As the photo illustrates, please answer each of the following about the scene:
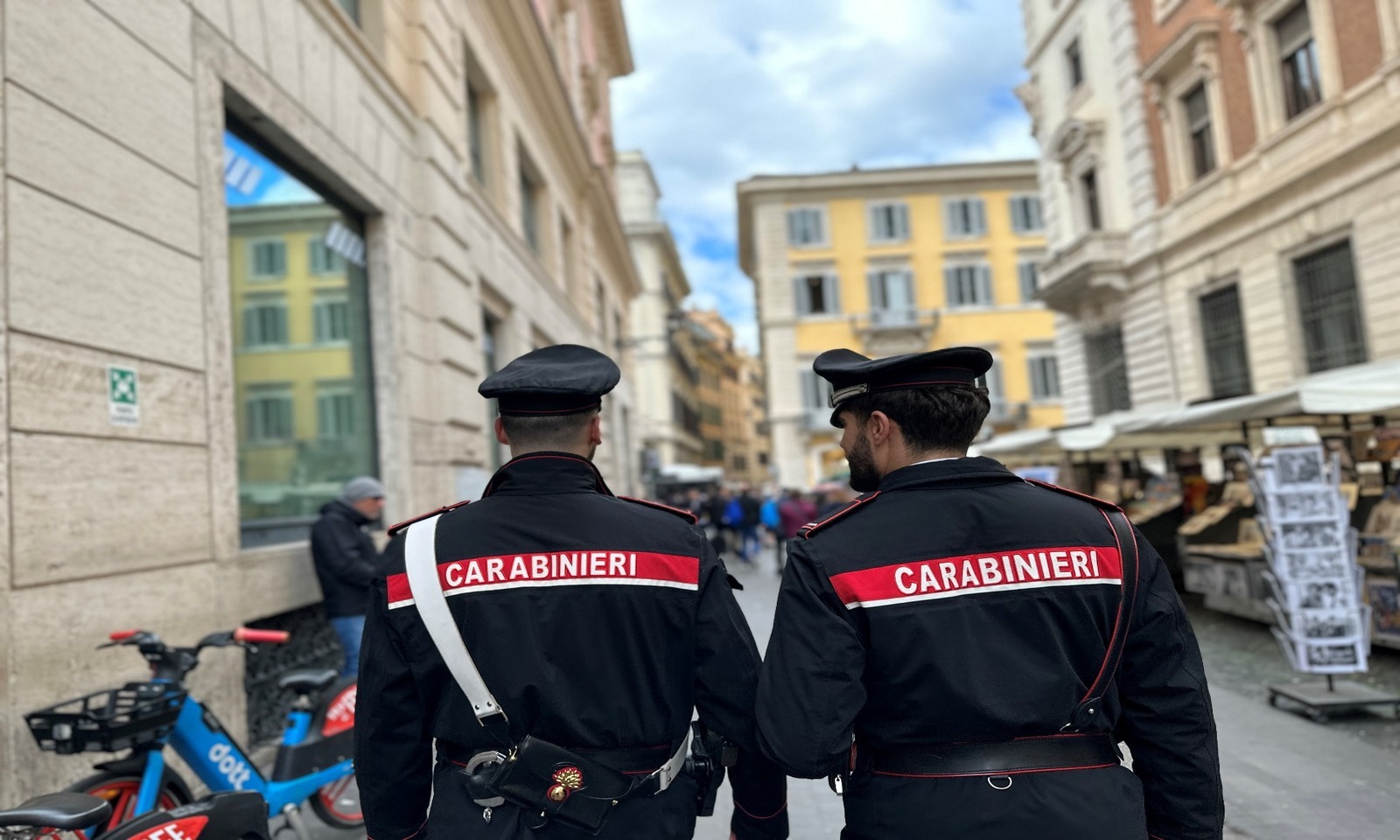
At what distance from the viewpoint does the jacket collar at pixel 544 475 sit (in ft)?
7.99

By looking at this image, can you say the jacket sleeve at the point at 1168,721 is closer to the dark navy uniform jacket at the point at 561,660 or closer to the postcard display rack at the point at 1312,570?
the dark navy uniform jacket at the point at 561,660

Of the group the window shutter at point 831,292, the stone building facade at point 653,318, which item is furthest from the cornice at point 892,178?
the stone building facade at point 653,318

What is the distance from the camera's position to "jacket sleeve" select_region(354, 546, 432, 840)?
2.34 meters

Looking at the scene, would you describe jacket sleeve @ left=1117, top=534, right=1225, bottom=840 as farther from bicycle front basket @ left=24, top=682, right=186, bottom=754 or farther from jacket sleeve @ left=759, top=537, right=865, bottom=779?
bicycle front basket @ left=24, top=682, right=186, bottom=754

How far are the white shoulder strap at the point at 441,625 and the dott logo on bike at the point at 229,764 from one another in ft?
7.40

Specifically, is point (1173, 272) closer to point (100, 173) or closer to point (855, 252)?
point (100, 173)

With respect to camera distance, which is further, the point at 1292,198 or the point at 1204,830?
the point at 1292,198

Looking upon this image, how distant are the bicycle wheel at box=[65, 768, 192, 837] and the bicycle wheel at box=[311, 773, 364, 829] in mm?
1190

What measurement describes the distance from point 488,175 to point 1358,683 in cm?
1102

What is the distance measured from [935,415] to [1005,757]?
72 cm

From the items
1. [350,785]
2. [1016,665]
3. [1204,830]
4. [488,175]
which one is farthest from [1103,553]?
[488,175]

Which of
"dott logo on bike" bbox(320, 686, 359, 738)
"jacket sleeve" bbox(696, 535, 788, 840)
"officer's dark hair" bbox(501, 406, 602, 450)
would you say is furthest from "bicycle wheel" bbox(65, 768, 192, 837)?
"jacket sleeve" bbox(696, 535, 788, 840)

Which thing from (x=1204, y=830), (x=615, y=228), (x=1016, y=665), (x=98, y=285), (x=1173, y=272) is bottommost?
(x=1204, y=830)

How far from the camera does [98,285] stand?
468cm
